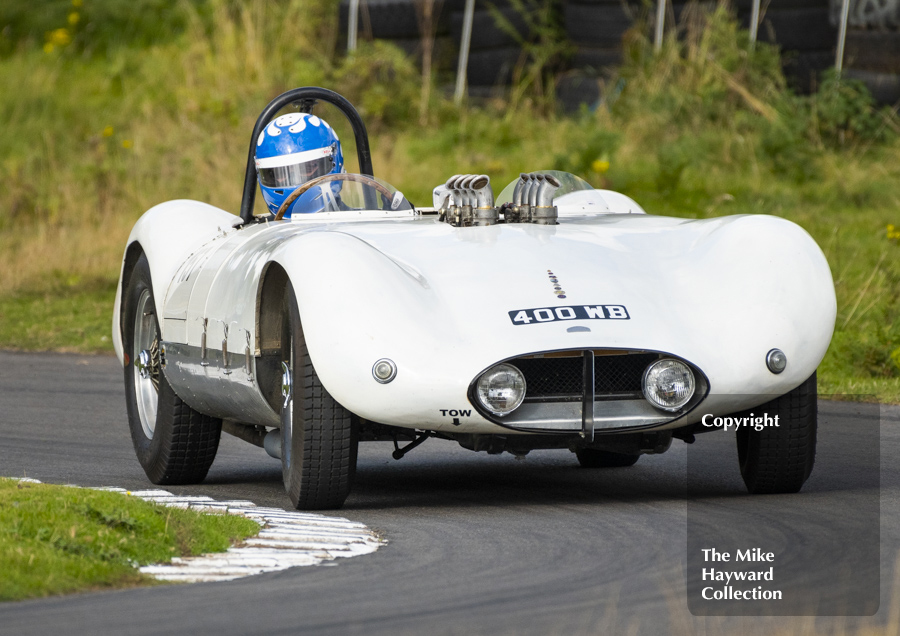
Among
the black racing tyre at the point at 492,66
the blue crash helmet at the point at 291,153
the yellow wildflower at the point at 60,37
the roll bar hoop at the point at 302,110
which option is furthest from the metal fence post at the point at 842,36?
the yellow wildflower at the point at 60,37

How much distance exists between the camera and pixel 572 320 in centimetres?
539

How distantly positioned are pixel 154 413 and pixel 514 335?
2.74 m

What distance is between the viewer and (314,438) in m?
5.53

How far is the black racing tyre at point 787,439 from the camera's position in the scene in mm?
5781

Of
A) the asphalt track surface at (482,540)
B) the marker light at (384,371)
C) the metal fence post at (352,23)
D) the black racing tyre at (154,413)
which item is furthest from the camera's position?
the metal fence post at (352,23)

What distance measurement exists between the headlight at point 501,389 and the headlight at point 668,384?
0.46 meters

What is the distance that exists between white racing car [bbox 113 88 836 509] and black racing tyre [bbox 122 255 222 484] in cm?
43

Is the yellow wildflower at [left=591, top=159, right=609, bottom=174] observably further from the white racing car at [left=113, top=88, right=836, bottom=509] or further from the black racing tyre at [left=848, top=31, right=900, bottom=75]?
the white racing car at [left=113, top=88, right=836, bottom=509]

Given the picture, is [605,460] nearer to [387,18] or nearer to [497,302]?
[497,302]

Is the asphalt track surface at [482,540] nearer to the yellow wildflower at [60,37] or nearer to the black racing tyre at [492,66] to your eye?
the black racing tyre at [492,66]

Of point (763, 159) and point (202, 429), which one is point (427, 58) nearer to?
point (763, 159)

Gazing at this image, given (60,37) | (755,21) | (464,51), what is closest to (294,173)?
(755,21)

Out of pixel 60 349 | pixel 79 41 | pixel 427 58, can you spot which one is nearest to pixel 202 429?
pixel 60 349

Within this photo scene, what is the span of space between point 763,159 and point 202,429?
34.1ft
